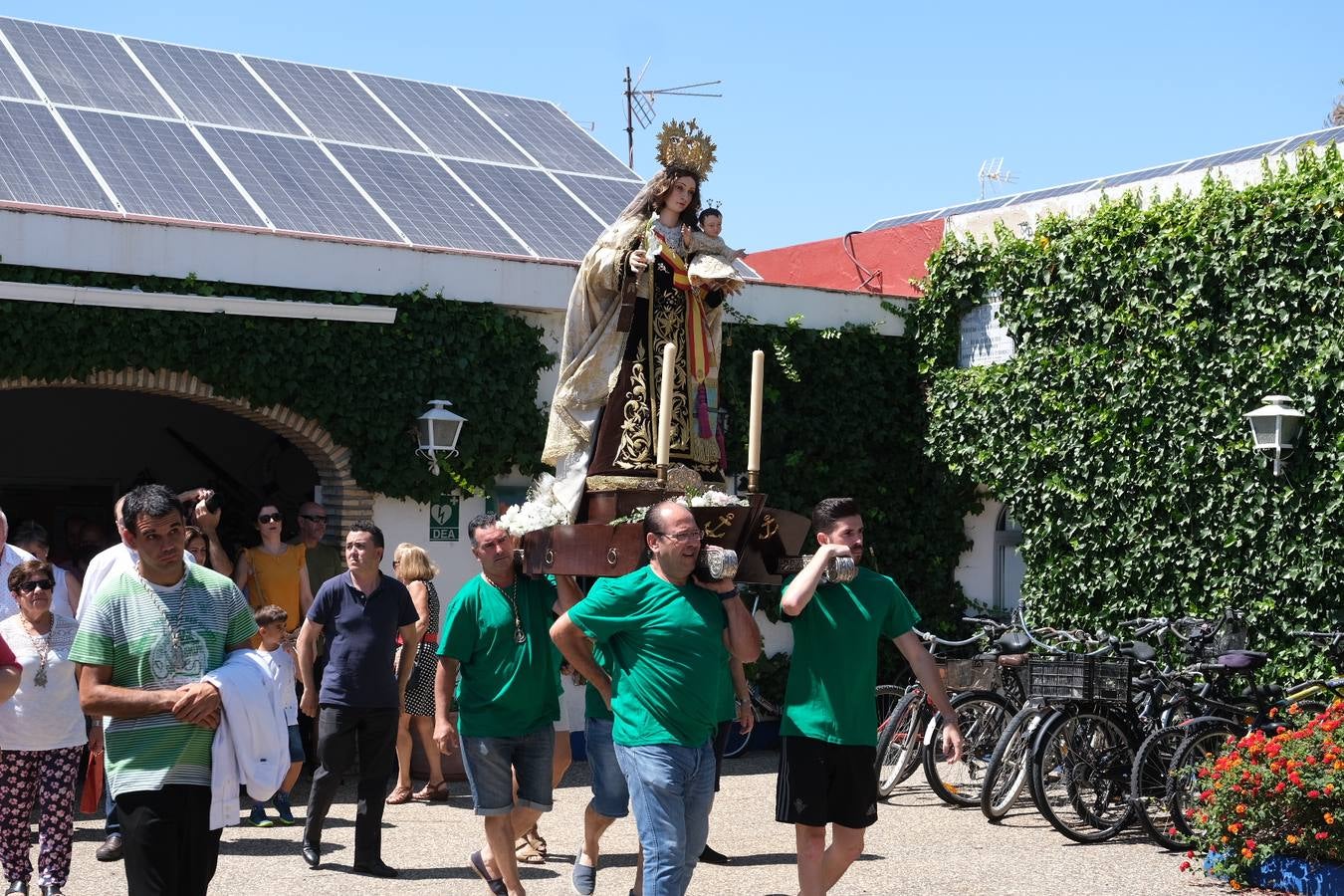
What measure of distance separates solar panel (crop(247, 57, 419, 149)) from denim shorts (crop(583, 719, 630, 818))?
8.60 meters

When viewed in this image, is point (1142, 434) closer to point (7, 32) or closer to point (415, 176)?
point (415, 176)

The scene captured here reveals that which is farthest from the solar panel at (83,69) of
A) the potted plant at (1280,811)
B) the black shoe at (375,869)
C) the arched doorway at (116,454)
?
the potted plant at (1280,811)

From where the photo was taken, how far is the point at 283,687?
376 inches

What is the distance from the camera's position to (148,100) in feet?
46.5

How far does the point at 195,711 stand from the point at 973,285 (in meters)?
10.6

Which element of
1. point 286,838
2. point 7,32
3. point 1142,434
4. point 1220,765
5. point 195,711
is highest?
point 7,32

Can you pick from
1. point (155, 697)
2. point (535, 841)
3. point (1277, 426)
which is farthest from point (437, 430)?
point (155, 697)

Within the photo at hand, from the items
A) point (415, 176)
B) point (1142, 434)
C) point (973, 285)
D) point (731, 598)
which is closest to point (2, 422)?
point (415, 176)

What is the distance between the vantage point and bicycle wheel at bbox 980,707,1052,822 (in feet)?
33.1

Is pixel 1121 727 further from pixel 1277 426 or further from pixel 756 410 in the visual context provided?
pixel 756 410

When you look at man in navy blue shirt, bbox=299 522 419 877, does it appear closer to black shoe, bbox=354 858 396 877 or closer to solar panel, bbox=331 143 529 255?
black shoe, bbox=354 858 396 877

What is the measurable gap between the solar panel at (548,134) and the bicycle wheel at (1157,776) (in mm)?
8619

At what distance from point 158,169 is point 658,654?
8.49m

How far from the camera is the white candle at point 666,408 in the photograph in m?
6.88
